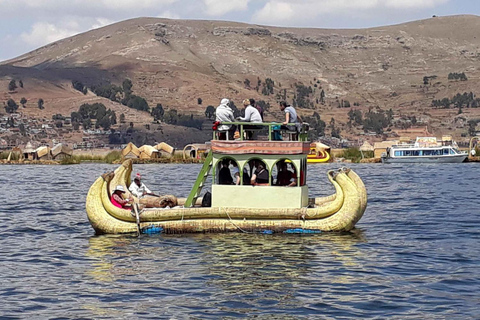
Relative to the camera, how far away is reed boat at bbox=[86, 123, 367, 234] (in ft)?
75.7

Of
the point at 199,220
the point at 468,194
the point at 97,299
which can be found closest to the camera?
the point at 97,299

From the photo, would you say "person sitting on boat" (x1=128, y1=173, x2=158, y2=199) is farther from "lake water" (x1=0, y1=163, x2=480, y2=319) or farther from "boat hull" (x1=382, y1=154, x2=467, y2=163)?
"boat hull" (x1=382, y1=154, x2=467, y2=163)

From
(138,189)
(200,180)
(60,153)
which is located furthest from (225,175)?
(60,153)

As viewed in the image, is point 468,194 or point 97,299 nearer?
point 97,299

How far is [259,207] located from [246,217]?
53cm

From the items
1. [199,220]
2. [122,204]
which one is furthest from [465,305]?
[122,204]

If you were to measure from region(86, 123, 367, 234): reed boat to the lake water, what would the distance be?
35cm

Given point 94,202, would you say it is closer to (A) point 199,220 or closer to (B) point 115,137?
(A) point 199,220

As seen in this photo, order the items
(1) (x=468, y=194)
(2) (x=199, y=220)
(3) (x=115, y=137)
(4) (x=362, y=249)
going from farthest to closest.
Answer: (3) (x=115, y=137)
(1) (x=468, y=194)
(2) (x=199, y=220)
(4) (x=362, y=249)

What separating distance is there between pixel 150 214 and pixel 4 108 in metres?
178

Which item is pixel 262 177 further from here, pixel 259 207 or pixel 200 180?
pixel 200 180

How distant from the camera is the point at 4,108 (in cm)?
19312

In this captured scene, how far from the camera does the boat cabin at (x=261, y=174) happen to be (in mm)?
23391

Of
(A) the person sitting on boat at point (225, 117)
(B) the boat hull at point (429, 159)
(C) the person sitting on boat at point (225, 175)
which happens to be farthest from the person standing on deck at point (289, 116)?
(B) the boat hull at point (429, 159)
